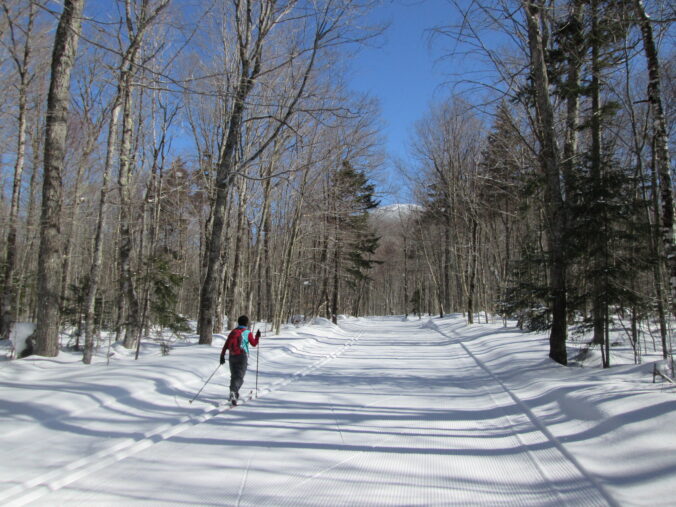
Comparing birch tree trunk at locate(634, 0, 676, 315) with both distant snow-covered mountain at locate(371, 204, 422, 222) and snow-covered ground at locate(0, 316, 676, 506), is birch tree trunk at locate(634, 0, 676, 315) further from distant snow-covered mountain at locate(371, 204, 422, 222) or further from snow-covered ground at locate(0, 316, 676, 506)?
distant snow-covered mountain at locate(371, 204, 422, 222)

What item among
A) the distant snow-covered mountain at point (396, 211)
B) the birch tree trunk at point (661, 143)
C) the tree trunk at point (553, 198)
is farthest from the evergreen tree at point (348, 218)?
the birch tree trunk at point (661, 143)

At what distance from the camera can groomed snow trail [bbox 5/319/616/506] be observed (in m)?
3.72

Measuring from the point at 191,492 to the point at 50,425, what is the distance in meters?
2.92

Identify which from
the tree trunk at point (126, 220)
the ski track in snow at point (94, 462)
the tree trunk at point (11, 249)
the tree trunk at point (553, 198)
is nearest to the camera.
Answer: the ski track in snow at point (94, 462)

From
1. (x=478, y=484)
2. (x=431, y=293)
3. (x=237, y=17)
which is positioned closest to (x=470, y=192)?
(x=237, y=17)

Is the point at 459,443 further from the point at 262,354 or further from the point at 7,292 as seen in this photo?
the point at 7,292

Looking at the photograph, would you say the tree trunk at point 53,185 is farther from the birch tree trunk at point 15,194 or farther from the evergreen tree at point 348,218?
the evergreen tree at point 348,218

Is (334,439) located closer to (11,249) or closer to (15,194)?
(11,249)

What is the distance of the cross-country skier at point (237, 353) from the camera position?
24.3 feet

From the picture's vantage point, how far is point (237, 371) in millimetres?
7559

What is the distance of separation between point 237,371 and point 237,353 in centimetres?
34

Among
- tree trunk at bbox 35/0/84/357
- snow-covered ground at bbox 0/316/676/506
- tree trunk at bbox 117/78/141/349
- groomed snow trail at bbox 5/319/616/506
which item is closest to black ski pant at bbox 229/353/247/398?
snow-covered ground at bbox 0/316/676/506

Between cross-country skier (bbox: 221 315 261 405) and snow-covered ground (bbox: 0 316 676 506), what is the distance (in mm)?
370

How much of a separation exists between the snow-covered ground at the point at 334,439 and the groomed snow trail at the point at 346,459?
0.07 ft
